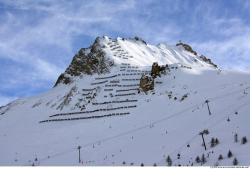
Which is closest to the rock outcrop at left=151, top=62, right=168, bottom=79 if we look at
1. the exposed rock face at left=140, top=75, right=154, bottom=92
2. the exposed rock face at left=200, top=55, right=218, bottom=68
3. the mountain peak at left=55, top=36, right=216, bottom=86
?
the exposed rock face at left=140, top=75, right=154, bottom=92

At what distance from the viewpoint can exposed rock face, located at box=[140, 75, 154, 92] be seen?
73.8 metres

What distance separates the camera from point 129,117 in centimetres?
6028

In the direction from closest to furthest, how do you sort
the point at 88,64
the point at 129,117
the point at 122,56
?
the point at 129,117 → the point at 88,64 → the point at 122,56

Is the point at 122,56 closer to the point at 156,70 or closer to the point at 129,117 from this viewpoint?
the point at 156,70

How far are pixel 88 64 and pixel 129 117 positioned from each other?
41.6m

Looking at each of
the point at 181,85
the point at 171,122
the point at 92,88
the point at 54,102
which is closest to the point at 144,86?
the point at 181,85

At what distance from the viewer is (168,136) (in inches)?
1651

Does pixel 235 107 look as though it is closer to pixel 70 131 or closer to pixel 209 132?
pixel 209 132

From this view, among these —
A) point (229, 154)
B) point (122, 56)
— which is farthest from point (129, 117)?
point (122, 56)

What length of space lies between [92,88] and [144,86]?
13.2 m

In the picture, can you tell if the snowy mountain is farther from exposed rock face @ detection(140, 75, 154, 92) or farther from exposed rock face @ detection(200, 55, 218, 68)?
exposed rock face @ detection(200, 55, 218, 68)

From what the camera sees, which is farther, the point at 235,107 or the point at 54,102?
the point at 54,102

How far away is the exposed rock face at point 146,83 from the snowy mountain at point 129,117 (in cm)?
19

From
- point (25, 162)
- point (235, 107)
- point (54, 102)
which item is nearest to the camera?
point (235, 107)
